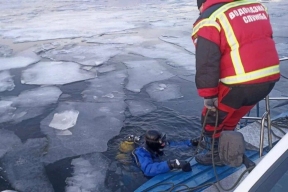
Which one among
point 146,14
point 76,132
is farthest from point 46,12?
point 76,132

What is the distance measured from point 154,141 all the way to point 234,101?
1377 mm

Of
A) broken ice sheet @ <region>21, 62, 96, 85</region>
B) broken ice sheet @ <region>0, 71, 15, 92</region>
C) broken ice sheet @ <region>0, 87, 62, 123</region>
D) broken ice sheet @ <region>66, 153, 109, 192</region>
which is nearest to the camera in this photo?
broken ice sheet @ <region>66, 153, 109, 192</region>

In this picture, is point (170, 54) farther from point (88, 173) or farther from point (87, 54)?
point (88, 173)

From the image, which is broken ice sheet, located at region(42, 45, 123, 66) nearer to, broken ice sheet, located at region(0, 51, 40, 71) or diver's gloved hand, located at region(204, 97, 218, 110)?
broken ice sheet, located at region(0, 51, 40, 71)

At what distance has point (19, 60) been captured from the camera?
7.99 m

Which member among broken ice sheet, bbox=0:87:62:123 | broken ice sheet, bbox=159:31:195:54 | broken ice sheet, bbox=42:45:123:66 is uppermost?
broken ice sheet, bbox=0:87:62:123

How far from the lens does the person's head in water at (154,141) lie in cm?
380

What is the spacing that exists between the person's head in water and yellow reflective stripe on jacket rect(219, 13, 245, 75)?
1526 millimetres

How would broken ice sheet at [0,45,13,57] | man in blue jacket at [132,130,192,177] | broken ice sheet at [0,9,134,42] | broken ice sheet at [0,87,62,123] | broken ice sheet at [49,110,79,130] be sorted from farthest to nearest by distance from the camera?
broken ice sheet at [0,9,134,42] → broken ice sheet at [0,45,13,57] → broken ice sheet at [0,87,62,123] → broken ice sheet at [49,110,79,130] → man in blue jacket at [132,130,192,177]

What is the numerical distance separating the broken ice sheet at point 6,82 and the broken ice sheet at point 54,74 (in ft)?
0.81

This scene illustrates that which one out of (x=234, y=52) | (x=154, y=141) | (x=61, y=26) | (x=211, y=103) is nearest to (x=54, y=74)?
(x=154, y=141)

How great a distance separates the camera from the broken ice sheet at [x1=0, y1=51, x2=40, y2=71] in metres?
7.58

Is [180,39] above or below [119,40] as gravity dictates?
below

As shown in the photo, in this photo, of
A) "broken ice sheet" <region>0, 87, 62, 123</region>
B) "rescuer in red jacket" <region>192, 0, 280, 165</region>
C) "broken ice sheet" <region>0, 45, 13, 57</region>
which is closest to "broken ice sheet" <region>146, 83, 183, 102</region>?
"broken ice sheet" <region>0, 87, 62, 123</region>
